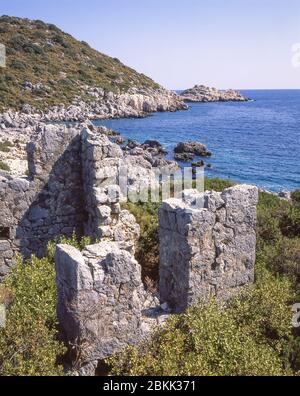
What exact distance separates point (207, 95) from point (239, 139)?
79906mm

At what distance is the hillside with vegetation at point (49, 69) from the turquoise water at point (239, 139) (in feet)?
25.4

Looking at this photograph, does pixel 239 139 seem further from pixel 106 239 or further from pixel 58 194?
pixel 106 239

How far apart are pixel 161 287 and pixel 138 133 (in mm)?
51740

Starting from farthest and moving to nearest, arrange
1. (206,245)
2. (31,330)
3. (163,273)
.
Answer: (163,273) < (206,245) < (31,330)

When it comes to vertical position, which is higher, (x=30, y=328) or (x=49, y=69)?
(x=49, y=69)

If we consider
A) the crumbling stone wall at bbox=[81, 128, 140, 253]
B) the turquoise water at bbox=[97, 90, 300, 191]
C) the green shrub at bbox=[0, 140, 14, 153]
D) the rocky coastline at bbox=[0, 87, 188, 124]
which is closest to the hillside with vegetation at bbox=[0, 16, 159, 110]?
the rocky coastline at bbox=[0, 87, 188, 124]

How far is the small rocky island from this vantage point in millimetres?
139375

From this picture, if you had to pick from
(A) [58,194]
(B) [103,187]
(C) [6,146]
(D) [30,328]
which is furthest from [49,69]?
(D) [30,328]

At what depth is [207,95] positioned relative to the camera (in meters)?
144

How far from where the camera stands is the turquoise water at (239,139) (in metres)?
43.0

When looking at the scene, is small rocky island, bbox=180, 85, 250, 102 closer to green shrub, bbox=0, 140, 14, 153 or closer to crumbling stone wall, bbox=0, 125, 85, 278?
green shrub, bbox=0, 140, 14, 153

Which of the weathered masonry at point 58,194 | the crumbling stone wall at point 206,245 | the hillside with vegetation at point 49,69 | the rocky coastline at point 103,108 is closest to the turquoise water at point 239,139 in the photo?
the rocky coastline at point 103,108

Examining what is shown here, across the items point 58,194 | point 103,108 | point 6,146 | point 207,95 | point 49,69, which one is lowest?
point 6,146

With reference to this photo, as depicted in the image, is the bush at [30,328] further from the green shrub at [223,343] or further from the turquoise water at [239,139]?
the turquoise water at [239,139]
